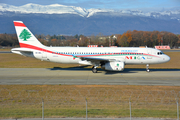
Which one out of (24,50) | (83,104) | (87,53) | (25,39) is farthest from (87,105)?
(25,39)

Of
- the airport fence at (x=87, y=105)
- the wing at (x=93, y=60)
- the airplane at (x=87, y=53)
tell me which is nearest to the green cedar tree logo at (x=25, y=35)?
the airplane at (x=87, y=53)

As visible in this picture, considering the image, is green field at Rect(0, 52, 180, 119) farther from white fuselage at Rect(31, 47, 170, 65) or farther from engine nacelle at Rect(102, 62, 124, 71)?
white fuselage at Rect(31, 47, 170, 65)

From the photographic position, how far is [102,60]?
2759cm

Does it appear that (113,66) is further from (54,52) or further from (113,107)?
(113,107)

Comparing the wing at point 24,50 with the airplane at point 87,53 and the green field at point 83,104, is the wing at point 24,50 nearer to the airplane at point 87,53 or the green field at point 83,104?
the airplane at point 87,53

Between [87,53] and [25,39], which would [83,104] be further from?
[25,39]

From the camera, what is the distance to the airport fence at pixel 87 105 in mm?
11141

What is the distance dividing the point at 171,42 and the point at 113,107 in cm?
13126

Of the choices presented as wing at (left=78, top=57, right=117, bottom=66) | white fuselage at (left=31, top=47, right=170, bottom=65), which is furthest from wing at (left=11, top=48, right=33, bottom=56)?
wing at (left=78, top=57, right=117, bottom=66)

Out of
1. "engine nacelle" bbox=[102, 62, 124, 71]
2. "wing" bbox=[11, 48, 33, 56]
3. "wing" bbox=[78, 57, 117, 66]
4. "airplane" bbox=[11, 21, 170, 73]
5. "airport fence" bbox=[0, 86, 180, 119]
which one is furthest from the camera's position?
"wing" bbox=[11, 48, 33, 56]

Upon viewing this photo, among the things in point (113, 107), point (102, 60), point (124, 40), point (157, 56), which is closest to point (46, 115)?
point (113, 107)

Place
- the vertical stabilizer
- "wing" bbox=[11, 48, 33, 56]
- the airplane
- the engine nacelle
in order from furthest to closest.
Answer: the vertical stabilizer
"wing" bbox=[11, 48, 33, 56]
the airplane
the engine nacelle

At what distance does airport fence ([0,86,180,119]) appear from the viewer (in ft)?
36.6

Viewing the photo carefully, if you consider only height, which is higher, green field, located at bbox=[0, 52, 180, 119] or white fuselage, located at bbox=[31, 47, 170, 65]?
white fuselage, located at bbox=[31, 47, 170, 65]
